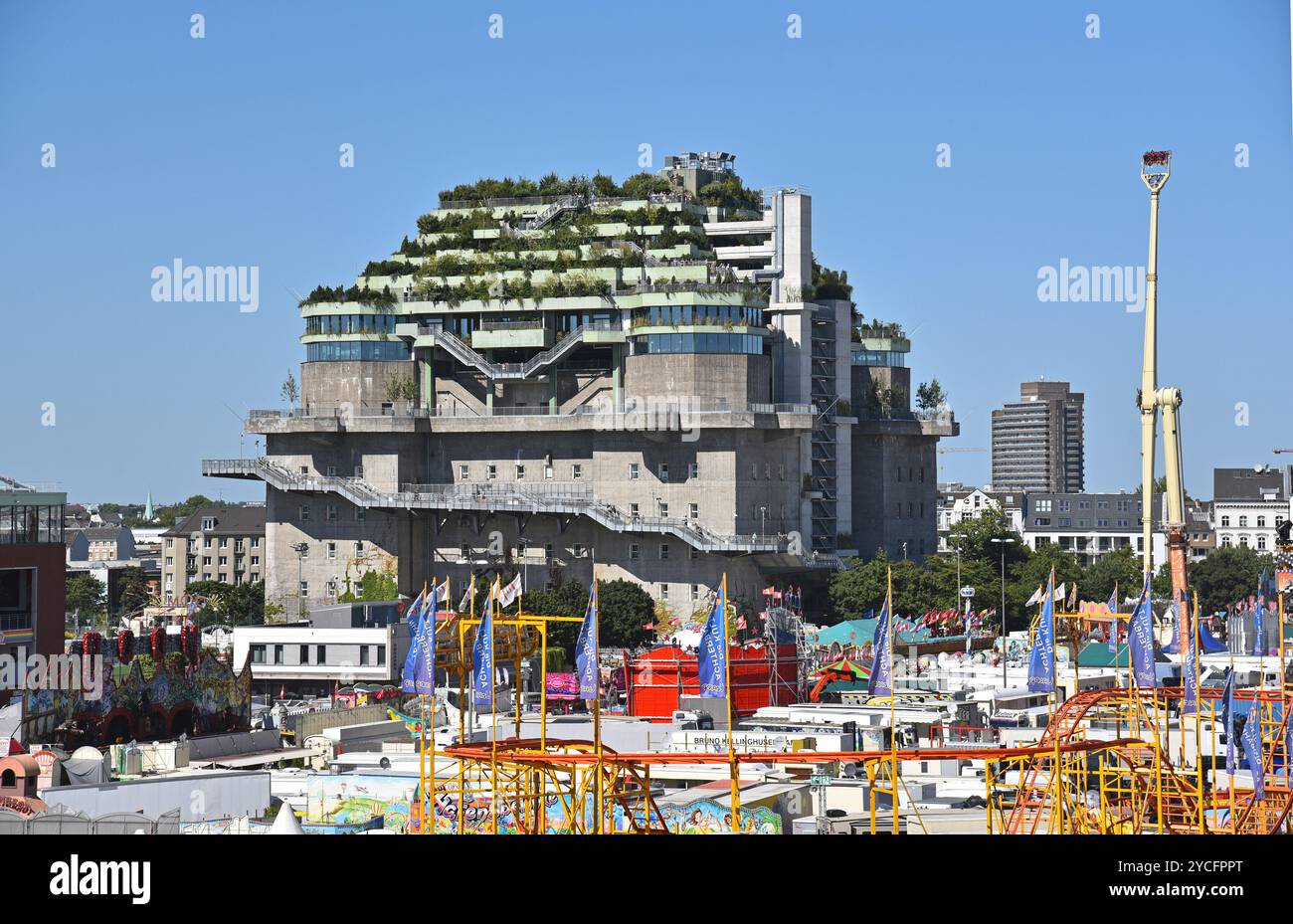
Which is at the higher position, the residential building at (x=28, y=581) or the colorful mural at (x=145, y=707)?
the residential building at (x=28, y=581)

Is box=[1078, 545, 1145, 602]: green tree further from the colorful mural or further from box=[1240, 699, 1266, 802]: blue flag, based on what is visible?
box=[1240, 699, 1266, 802]: blue flag

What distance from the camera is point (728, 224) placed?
130 meters

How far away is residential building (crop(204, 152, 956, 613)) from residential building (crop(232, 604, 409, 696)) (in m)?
19.2

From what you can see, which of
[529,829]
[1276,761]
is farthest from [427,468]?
[529,829]

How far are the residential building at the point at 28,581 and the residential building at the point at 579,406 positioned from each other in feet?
130

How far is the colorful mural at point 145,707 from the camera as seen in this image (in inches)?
2687

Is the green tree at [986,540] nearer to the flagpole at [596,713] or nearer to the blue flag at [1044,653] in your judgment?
the blue flag at [1044,653]

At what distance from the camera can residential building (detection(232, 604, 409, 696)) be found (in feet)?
333

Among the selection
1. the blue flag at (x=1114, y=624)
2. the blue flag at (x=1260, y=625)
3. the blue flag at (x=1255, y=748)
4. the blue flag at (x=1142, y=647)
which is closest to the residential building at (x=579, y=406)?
the blue flag at (x=1114, y=624)

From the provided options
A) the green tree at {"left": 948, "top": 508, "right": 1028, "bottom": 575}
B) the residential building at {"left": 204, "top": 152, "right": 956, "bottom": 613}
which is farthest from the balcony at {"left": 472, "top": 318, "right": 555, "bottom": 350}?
the green tree at {"left": 948, "top": 508, "right": 1028, "bottom": 575}

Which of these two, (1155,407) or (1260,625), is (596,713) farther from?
(1155,407)
